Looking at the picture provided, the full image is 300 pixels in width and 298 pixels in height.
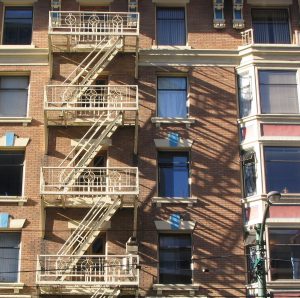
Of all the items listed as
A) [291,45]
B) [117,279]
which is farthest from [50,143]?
[291,45]

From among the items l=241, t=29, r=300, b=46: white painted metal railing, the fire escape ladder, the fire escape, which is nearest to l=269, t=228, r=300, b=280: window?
the fire escape

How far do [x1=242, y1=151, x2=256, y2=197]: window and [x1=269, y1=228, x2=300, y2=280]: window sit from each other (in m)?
1.67

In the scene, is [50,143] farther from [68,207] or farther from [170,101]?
[170,101]

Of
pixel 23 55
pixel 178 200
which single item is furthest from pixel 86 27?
pixel 178 200

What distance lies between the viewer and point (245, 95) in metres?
25.8

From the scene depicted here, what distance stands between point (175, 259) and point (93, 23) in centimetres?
888

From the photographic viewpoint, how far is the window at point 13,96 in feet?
84.3

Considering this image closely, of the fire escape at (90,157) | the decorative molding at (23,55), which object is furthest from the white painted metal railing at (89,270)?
the decorative molding at (23,55)

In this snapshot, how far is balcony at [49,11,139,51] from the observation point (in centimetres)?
2541

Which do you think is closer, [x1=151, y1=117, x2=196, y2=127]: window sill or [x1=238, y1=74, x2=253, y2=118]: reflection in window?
[x1=151, y1=117, x2=196, y2=127]: window sill

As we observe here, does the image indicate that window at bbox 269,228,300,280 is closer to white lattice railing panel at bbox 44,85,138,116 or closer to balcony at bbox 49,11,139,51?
white lattice railing panel at bbox 44,85,138,116

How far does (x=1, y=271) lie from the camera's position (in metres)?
23.6

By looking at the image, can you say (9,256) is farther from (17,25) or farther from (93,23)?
(17,25)

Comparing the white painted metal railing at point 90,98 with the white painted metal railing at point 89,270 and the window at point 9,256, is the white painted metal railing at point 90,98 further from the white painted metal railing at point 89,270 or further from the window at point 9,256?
the white painted metal railing at point 89,270
